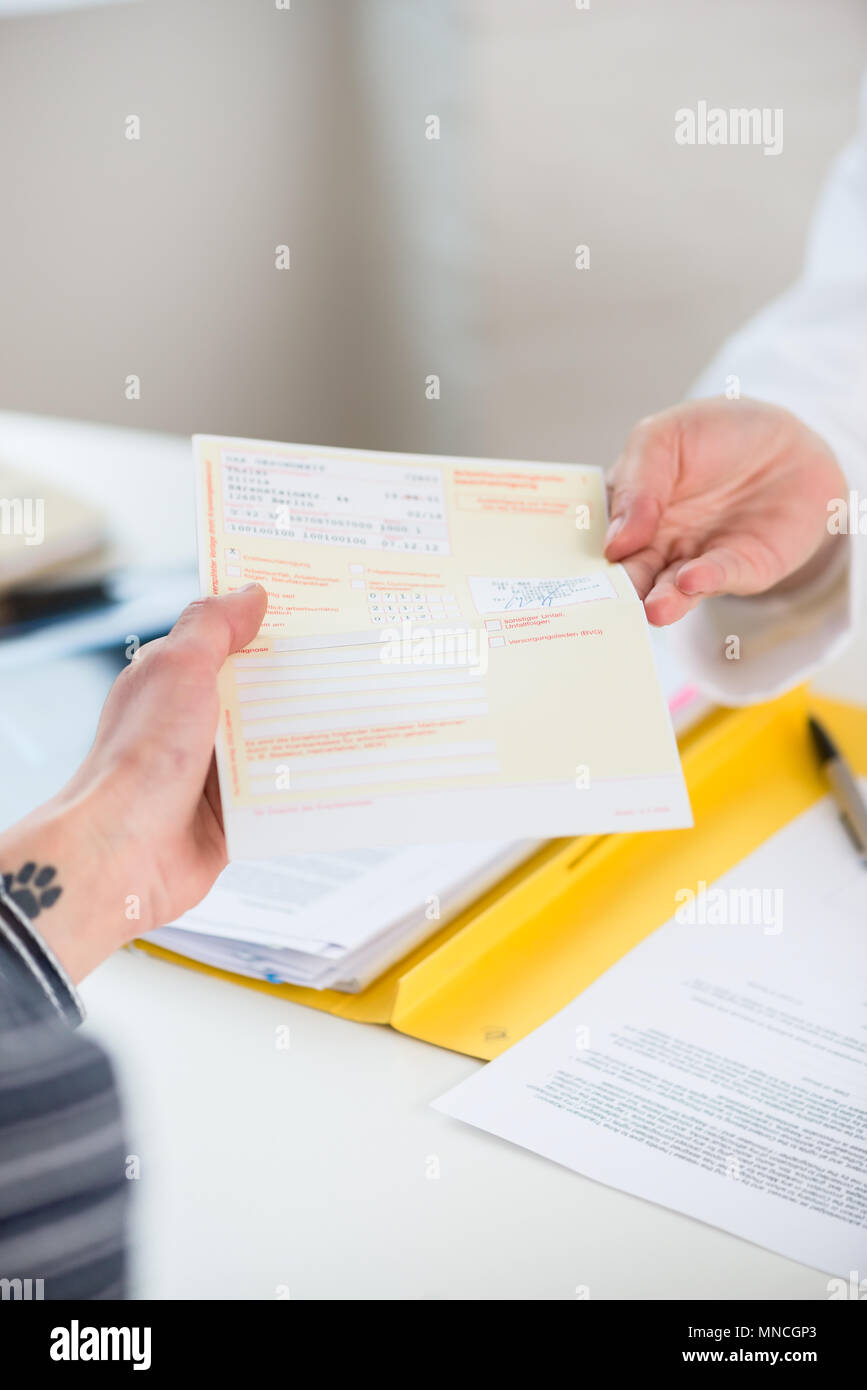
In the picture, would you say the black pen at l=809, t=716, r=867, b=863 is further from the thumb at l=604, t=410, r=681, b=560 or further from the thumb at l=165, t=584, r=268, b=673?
the thumb at l=165, t=584, r=268, b=673

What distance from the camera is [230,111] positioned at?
2363 mm

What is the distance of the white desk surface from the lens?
53cm

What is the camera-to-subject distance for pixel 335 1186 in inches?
22.9

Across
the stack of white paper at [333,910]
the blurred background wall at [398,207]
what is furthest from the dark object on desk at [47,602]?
the blurred background wall at [398,207]

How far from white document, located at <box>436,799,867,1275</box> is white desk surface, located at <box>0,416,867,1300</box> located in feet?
0.05

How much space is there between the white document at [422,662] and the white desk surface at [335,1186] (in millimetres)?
150

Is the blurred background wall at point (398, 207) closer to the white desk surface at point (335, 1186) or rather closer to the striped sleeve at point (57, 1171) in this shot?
the white desk surface at point (335, 1186)

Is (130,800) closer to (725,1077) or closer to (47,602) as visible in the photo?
(725,1077)

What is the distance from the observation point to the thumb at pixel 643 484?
765 mm


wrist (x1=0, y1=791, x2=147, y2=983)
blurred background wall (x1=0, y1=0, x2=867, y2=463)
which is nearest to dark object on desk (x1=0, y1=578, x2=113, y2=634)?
wrist (x1=0, y1=791, x2=147, y2=983)

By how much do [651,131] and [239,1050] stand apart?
1.80 m
